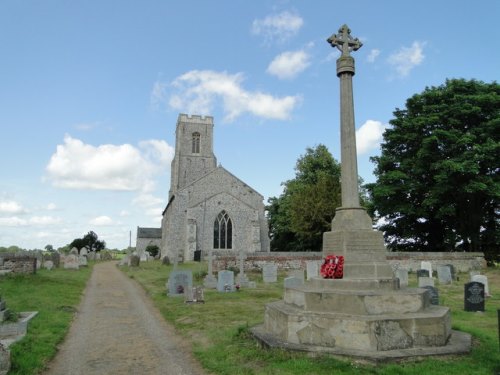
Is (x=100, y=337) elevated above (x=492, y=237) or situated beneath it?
situated beneath

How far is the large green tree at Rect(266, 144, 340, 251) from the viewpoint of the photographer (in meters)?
32.1

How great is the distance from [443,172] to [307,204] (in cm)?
1143

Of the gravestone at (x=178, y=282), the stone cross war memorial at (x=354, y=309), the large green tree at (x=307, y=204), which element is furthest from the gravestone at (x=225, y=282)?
the large green tree at (x=307, y=204)

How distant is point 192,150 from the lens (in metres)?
55.2

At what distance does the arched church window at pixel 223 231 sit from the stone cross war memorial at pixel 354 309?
1264 inches

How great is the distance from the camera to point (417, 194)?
26.3 m

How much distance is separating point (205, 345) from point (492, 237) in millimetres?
24888

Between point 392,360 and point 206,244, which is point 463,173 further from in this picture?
point 206,244

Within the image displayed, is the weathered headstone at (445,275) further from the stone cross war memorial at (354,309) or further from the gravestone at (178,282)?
the stone cross war memorial at (354,309)

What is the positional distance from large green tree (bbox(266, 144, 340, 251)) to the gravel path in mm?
21666

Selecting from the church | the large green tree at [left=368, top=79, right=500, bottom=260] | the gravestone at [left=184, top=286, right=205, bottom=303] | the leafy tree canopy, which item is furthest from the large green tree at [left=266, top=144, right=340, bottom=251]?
the leafy tree canopy

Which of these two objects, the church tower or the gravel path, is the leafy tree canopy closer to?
the church tower

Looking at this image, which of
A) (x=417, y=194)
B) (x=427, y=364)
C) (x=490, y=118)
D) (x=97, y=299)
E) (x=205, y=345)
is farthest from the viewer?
(x=417, y=194)

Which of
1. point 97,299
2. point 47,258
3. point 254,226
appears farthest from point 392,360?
point 254,226
